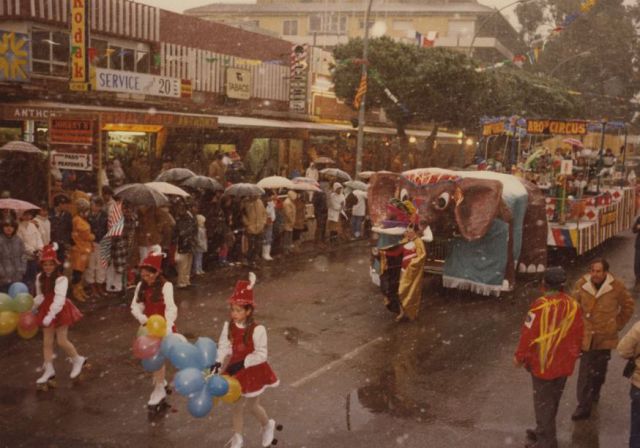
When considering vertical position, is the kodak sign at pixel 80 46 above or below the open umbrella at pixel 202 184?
above

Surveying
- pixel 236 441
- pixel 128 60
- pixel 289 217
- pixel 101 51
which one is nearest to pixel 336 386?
pixel 236 441

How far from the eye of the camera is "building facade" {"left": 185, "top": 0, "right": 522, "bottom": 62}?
188 ft

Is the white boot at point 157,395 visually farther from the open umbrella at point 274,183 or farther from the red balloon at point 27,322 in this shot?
the open umbrella at point 274,183

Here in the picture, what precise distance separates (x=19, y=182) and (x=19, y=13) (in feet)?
13.7

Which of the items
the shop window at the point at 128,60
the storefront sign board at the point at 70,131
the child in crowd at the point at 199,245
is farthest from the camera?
the shop window at the point at 128,60

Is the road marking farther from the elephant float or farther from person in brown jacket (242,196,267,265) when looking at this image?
person in brown jacket (242,196,267,265)

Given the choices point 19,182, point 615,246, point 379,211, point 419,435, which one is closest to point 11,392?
point 419,435

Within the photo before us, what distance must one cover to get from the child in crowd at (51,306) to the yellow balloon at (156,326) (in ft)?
4.33

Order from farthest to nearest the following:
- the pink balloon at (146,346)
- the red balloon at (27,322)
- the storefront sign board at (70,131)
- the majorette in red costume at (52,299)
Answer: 1. the storefront sign board at (70,131)
2. the red balloon at (27,322)
3. the majorette in red costume at (52,299)
4. the pink balloon at (146,346)

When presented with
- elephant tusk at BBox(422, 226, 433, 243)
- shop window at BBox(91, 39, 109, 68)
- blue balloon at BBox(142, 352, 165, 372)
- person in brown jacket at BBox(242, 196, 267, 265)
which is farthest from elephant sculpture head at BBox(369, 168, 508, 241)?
shop window at BBox(91, 39, 109, 68)

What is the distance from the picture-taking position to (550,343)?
6191mm

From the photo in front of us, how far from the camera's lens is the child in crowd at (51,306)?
24.9 ft

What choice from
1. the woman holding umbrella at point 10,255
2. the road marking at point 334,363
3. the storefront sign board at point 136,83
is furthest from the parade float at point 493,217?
→ the storefront sign board at point 136,83

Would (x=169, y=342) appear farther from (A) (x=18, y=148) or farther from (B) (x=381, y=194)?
(A) (x=18, y=148)
